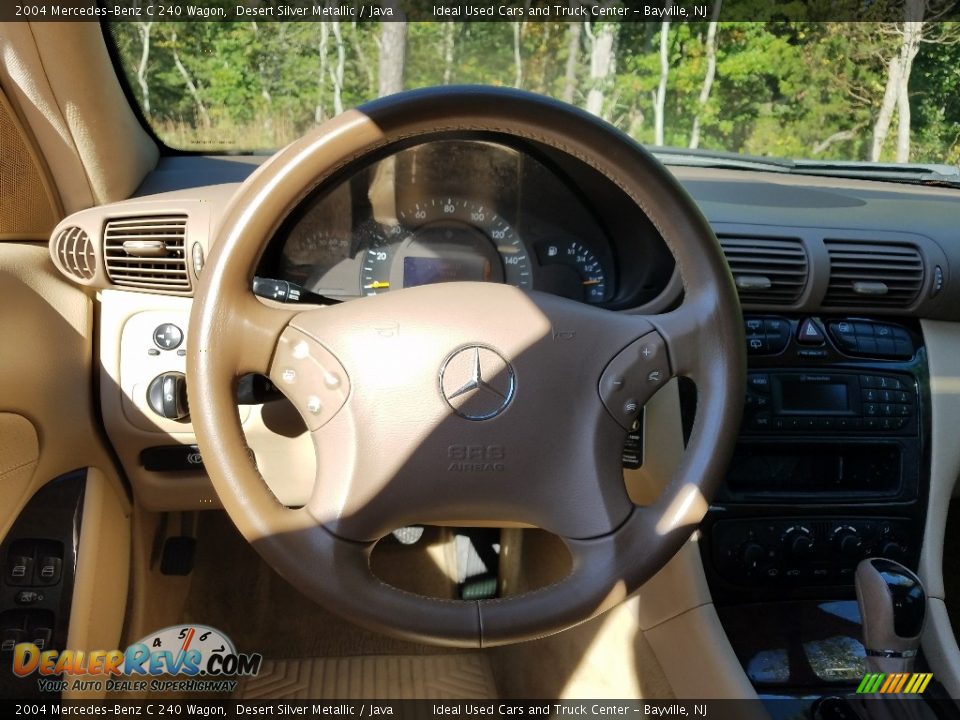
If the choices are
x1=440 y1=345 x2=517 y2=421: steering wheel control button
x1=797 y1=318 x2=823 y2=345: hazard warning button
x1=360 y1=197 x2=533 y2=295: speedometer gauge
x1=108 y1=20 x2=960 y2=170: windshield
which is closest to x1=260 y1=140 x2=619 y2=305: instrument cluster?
x1=360 y1=197 x2=533 y2=295: speedometer gauge

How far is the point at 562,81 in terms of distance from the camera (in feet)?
8.78

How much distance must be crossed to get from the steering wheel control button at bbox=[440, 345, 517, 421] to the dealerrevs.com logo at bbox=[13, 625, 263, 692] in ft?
3.72

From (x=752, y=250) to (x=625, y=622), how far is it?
94cm

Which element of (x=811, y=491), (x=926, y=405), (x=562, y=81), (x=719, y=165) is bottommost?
(x=811, y=491)

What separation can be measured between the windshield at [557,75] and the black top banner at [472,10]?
0.03 meters

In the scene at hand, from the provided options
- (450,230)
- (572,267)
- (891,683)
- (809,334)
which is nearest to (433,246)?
(450,230)

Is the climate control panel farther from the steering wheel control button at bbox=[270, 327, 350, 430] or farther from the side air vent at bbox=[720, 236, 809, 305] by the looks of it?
the steering wheel control button at bbox=[270, 327, 350, 430]

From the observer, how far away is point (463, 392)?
1.27 m

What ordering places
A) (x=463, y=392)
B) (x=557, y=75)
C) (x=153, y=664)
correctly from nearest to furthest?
(x=463, y=392)
(x=153, y=664)
(x=557, y=75)

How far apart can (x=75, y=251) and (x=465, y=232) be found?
81 cm

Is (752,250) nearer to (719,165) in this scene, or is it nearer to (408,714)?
(719,165)

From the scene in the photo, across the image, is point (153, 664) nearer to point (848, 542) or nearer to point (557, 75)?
point (848, 542)

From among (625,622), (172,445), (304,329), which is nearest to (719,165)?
(625,622)

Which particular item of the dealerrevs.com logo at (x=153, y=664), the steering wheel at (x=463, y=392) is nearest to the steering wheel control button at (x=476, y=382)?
the steering wheel at (x=463, y=392)
